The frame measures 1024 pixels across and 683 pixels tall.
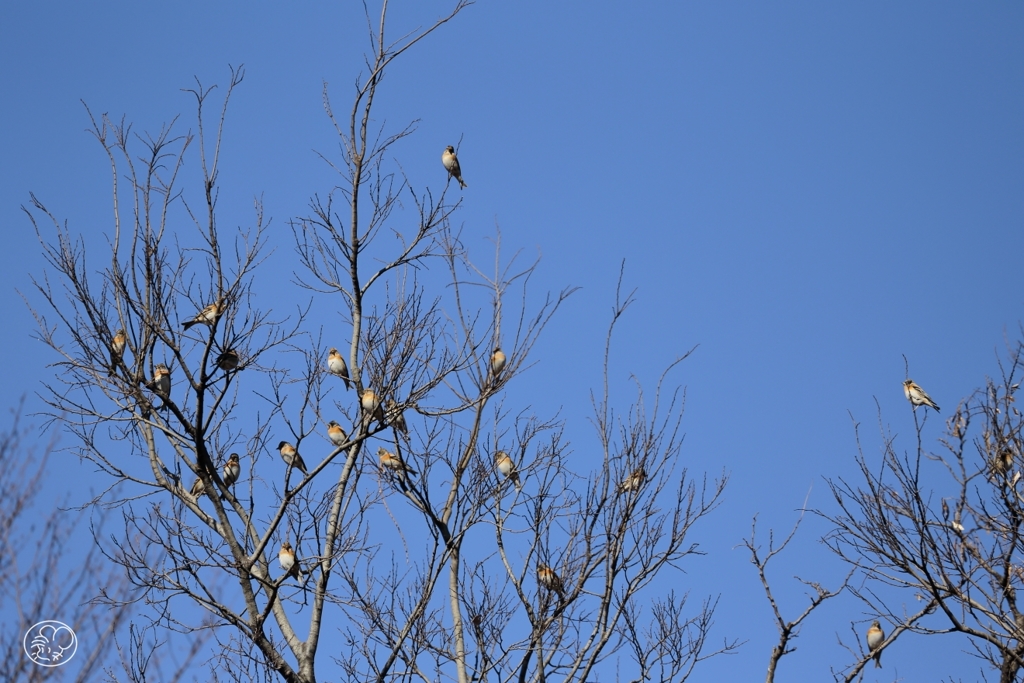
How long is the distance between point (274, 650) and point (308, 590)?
40cm

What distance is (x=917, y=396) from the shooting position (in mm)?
11922

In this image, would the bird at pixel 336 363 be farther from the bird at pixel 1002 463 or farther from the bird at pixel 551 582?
the bird at pixel 1002 463

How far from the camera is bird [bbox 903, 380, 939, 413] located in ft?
38.9

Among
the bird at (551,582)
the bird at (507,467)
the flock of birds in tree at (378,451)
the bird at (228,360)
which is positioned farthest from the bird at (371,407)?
the bird at (551,582)

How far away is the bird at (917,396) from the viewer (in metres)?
11.9

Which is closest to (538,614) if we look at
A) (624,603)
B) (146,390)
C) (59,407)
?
(624,603)

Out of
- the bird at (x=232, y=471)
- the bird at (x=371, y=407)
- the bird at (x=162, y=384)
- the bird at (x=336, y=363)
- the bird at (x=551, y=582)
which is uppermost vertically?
the bird at (x=336, y=363)

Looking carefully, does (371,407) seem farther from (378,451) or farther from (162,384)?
(378,451)

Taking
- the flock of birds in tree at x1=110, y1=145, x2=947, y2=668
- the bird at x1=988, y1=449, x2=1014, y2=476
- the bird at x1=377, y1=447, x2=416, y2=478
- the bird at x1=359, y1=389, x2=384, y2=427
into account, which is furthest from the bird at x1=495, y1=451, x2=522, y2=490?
the bird at x1=988, y1=449, x2=1014, y2=476

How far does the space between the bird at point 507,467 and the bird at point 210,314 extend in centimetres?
255

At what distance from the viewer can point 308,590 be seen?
6.35 metres

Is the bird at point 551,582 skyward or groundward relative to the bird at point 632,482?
groundward

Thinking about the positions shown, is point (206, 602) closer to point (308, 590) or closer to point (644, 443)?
point (308, 590)

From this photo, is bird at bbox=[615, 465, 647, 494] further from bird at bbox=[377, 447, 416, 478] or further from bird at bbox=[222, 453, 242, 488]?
bird at bbox=[222, 453, 242, 488]
